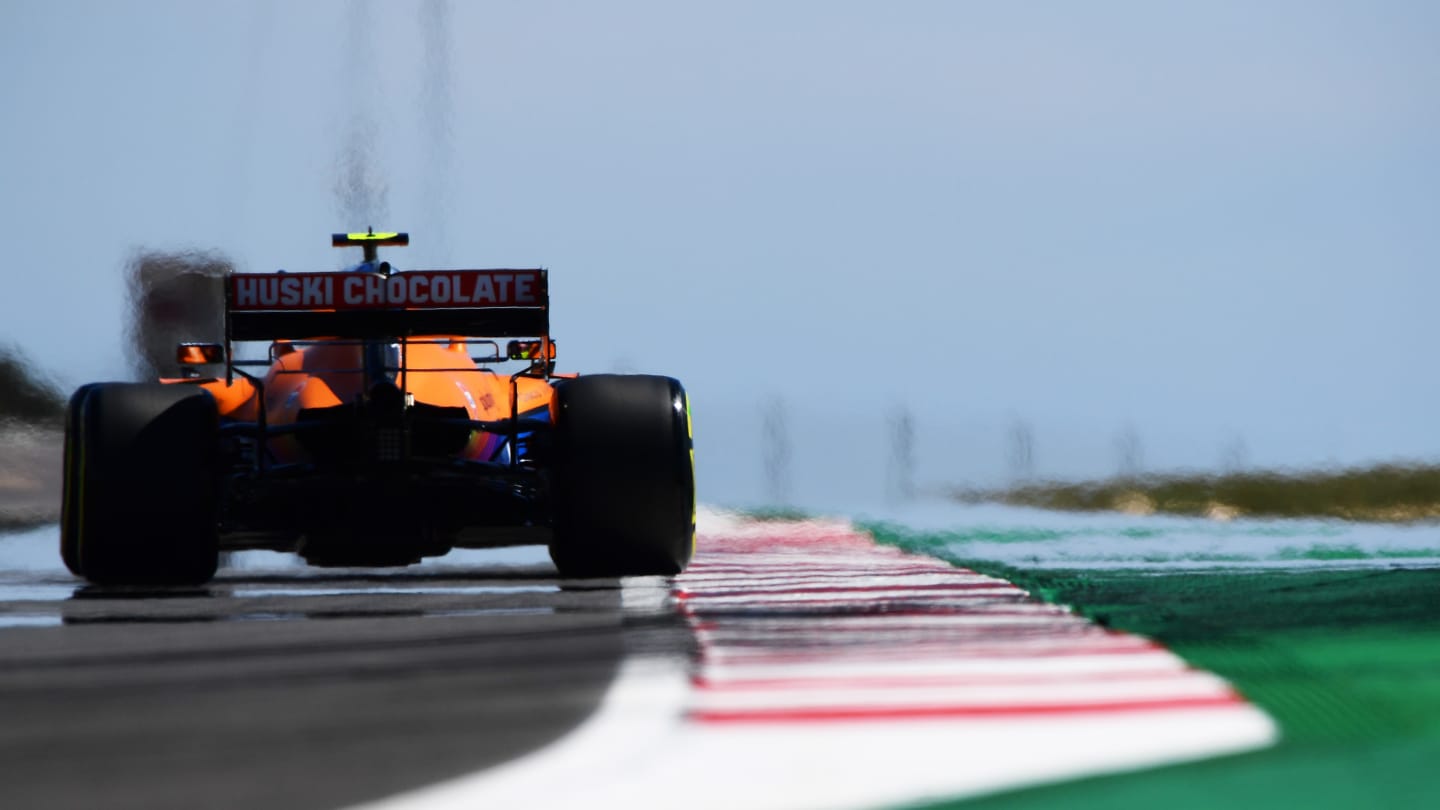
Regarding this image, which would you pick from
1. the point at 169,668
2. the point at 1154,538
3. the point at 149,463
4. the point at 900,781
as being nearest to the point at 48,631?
the point at 169,668

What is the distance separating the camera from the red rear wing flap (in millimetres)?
11094

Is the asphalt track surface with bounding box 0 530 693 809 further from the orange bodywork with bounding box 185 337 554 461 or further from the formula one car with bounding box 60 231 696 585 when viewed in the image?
the orange bodywork with bounding box 185 337 554 461

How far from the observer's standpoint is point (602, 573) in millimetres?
10789

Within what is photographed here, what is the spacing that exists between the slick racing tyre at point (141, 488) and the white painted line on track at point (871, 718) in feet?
12.2

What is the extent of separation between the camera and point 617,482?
1062 centimetres

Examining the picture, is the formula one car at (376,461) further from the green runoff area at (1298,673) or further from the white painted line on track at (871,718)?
the white painted line on track at (871,718)

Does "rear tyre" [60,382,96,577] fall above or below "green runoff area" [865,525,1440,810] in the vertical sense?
above

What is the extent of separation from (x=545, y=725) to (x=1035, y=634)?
2.51 metres

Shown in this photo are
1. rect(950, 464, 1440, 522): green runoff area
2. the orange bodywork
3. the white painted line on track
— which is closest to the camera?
the white painted line on track

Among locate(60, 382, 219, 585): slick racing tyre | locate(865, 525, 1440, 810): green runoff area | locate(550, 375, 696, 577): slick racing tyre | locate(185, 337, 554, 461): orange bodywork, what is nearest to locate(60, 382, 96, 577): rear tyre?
locate(60, 382, 219, 585): slick racing tyre

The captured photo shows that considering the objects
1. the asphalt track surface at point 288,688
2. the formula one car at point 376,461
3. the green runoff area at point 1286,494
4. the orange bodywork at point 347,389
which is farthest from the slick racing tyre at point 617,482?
the green runoff area at point 1286,494

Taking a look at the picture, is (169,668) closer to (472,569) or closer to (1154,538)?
(472,569)

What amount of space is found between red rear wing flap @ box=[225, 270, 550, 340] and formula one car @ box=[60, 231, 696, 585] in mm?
10

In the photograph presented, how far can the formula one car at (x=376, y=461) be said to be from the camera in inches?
415
